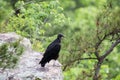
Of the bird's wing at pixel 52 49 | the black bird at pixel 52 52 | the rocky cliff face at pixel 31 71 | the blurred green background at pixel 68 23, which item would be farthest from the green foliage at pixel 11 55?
the bird's wing at pixel 52 49

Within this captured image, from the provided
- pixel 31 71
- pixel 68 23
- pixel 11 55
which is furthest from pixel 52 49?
pixel 68 23

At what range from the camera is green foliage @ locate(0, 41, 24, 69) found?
479 inches

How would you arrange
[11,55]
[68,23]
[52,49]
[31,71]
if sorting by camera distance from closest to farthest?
[11,55] < [31,71] < [52,49] < [68,23]

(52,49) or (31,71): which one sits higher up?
(52,49)

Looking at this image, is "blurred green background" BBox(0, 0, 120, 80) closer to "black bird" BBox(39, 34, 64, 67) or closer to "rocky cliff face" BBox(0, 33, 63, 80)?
"rocky cliff face" BBox(0, 33, 63, 80)

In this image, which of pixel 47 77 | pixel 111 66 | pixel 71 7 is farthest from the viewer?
pixel 71 7

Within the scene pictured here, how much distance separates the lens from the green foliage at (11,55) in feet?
39.9

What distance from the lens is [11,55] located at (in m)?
12.3

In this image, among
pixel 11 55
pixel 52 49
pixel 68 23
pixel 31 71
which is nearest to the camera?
pixel 11 55

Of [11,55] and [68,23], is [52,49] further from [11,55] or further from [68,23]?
[68,23]

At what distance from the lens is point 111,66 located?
105 ft

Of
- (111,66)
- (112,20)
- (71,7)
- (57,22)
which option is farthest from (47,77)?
(71,7)

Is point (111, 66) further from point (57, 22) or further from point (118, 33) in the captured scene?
point (118, 33)

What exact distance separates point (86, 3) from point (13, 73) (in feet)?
167
